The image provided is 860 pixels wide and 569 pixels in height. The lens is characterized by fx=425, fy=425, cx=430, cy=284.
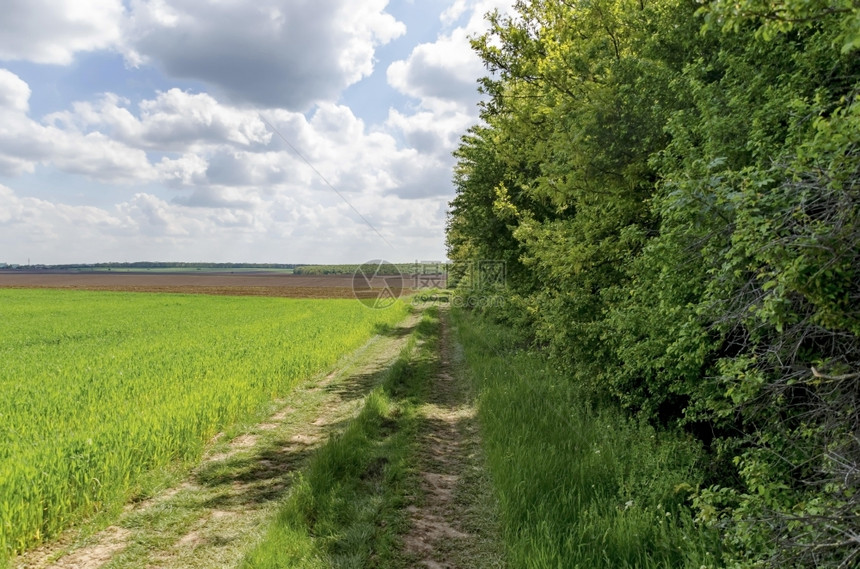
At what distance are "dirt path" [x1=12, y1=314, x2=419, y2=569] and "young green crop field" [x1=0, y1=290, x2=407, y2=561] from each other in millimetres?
A: 385

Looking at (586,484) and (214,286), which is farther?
(214,286)

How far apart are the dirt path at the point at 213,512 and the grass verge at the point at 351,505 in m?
0.42

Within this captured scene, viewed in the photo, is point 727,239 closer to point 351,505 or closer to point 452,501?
point 452,501

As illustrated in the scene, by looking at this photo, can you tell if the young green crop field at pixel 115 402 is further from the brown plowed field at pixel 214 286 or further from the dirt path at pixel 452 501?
the brown plowed field at pixel 214 286

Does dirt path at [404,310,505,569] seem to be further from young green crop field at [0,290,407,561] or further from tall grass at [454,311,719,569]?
young green crop field at [0,290,407,561]

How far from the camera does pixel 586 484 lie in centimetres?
523

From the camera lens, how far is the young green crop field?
505 centimetres

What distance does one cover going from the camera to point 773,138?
434 centimetres

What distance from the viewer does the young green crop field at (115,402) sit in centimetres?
505

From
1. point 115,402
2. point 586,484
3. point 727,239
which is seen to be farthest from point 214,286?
point 727,239

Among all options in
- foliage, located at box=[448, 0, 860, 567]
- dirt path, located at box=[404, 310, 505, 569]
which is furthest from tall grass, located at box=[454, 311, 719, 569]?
foliage, located at box=[448, 0, 860, 567]

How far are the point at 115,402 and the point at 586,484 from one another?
856 cm

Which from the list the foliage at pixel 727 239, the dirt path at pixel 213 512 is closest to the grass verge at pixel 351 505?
the dirt path at pixel 213 512

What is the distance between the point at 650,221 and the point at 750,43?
105 inches
